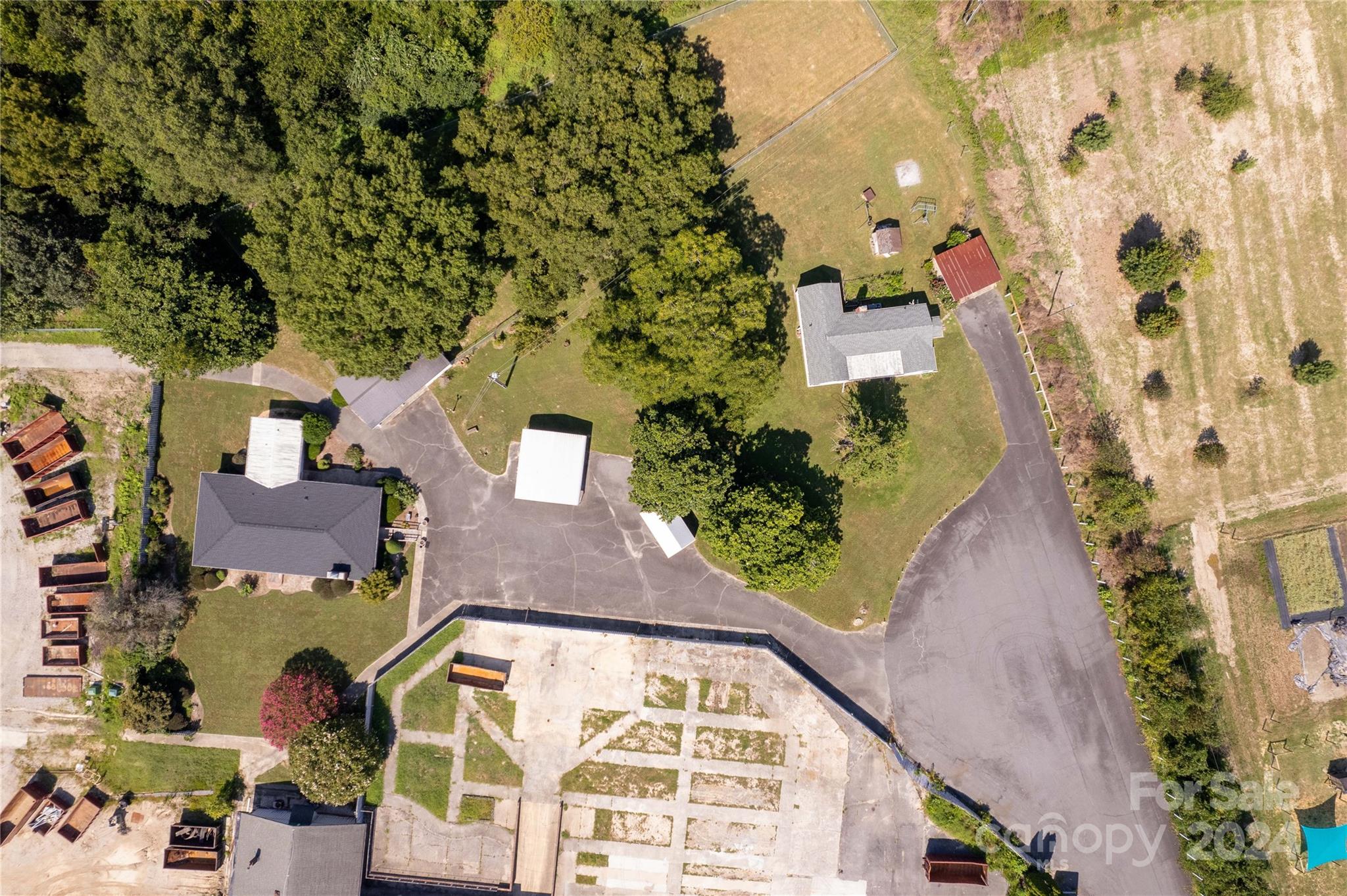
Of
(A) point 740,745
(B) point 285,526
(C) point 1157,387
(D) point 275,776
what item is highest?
(C) point 1157,387

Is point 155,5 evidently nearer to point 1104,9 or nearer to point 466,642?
point 466,642

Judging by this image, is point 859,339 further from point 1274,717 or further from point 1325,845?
point 1325,845

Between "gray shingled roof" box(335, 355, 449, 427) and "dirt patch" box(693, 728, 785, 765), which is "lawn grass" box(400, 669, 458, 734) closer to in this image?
"dirt patch" box(693, 728, 785, 765)

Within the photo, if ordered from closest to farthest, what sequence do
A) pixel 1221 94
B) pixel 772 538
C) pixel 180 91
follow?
pixel 180 91 → pixel 772 538 → pixel 1221 94

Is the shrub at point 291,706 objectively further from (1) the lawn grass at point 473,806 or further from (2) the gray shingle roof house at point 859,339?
(2) the gray shingle roof house at point 859,339

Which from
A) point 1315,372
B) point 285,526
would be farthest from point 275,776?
point 1315,372

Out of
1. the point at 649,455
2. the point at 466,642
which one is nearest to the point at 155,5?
the point at 649,455
